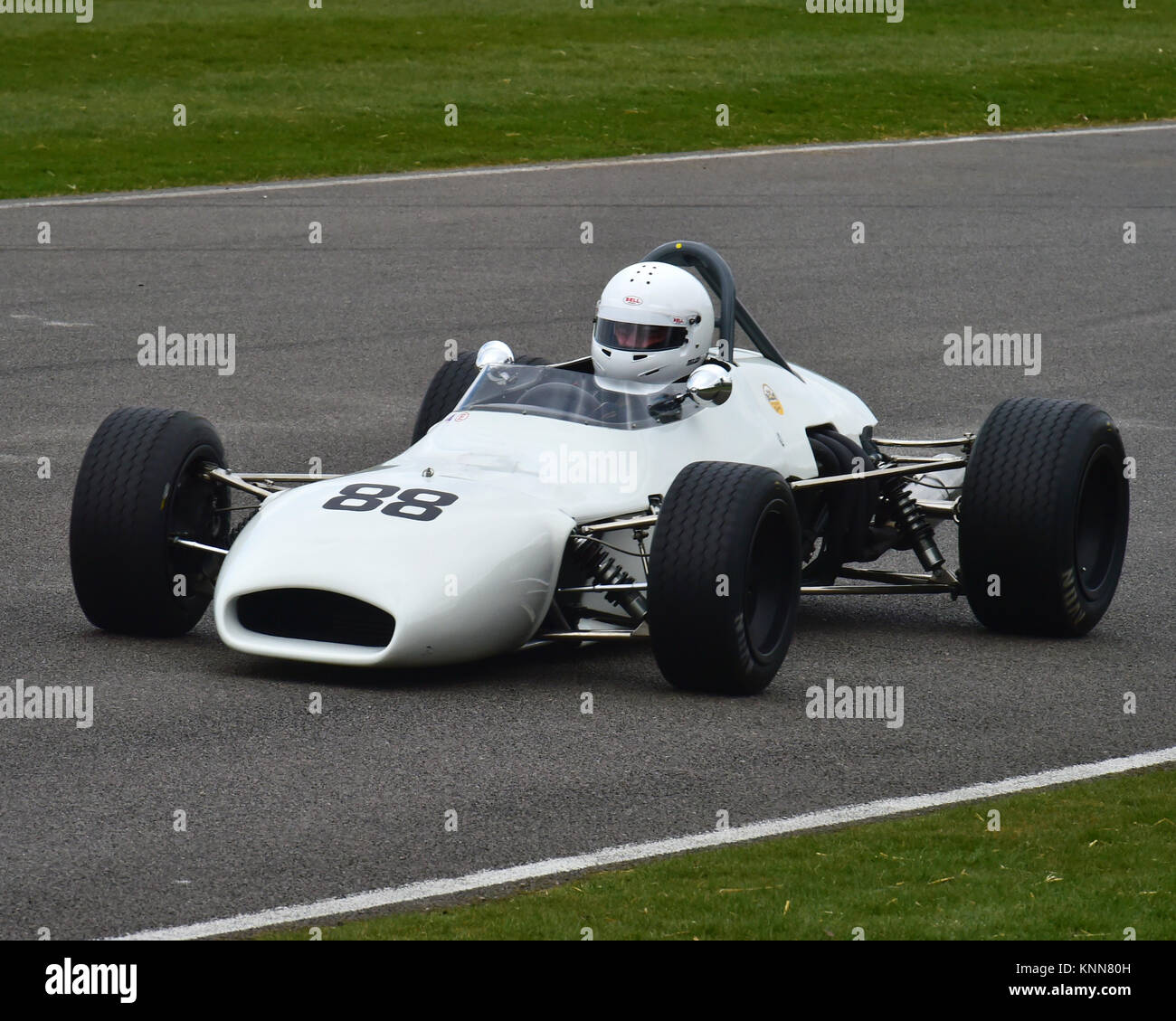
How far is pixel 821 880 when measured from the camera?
6.29m

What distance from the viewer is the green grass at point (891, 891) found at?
581 centimetres

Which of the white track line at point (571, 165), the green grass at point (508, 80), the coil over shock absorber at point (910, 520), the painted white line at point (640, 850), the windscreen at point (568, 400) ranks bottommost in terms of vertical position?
the painted white line at point (640, 850)

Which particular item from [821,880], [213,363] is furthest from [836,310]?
[821,880]

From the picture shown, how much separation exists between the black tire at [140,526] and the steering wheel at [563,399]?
1443 mm

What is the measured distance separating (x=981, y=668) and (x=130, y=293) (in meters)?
11.5

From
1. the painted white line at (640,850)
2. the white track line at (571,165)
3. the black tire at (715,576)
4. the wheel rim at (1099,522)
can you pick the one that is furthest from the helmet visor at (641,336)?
the white track line at (571,165)

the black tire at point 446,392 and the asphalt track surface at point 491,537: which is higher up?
the black tire at point 446,392

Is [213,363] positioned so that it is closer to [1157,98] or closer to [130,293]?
[130,293]

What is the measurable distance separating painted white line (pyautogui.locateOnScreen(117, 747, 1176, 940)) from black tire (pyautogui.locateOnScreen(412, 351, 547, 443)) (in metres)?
3.74

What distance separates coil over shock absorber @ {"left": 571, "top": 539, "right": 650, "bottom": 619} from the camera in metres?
8.62

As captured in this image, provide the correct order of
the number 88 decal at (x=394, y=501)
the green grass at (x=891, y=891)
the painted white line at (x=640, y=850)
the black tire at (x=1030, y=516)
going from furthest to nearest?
1. the black tire at (x=1030, y=516)
2. the number 88 decal at (x=394, y=501)
3. the painted white line at (x=640, y=850)
4. the green grass at (x=891, y=891)

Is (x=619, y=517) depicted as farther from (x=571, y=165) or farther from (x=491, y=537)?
(x=571, y=165)

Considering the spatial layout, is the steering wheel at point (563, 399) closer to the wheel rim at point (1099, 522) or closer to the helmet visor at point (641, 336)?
the helmet visor at point (641, 336)

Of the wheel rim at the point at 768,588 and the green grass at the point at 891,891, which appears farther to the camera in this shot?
the wheel rim at the point at 768,588
